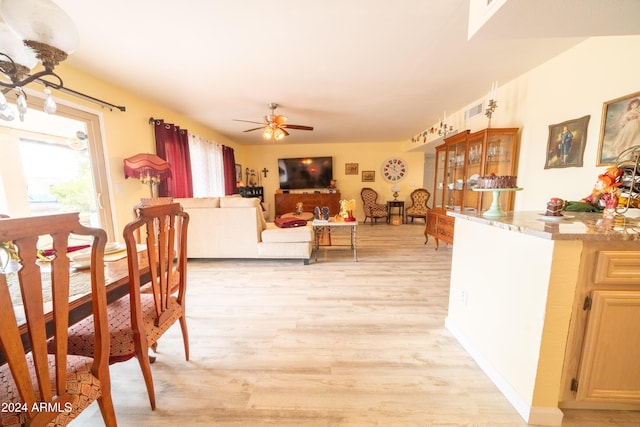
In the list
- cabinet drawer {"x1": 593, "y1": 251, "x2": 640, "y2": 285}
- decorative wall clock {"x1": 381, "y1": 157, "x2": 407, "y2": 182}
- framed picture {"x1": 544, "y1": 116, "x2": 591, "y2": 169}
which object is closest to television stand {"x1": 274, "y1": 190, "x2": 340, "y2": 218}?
decorative wall clock {"x1": 381, "y1": 157, "x2": 407, "y2": 182}

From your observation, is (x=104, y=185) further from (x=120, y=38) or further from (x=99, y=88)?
(x=120, y=38)

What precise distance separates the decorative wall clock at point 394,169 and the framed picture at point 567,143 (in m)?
4.11

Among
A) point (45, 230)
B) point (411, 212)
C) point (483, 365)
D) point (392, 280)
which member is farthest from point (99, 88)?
point (411, 212)

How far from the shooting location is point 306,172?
6.28m

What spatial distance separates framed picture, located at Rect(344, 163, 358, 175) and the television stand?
75 centimetres

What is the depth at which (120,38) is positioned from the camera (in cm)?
175

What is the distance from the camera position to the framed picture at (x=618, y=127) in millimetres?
1479

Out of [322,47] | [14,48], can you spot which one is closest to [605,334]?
[322,47]

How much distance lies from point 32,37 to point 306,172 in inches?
215

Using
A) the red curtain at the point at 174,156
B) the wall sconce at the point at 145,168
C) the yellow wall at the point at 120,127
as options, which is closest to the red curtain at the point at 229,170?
the red curtain at the point at 174,156

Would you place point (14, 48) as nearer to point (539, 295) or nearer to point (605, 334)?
point (539, 295)

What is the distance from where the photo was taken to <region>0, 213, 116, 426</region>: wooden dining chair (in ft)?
1.84

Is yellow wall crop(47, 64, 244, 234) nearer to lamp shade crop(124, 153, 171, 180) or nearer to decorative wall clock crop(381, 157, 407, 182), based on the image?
lamp shade crop(124, 153, 171, 180)

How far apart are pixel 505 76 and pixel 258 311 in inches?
139
